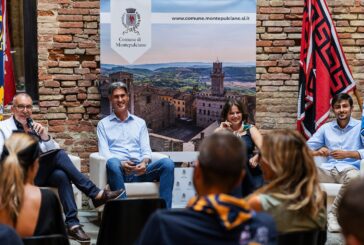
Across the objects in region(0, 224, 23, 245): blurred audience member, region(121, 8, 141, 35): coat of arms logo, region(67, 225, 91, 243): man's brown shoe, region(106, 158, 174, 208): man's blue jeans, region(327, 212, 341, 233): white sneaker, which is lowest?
region(327, 212, 341, 233): white sneaker

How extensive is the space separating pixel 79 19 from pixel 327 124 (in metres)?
2.94

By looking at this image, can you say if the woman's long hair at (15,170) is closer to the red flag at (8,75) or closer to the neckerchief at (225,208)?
the neckerchief at (225,208)

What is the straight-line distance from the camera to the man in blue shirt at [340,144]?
6426mm

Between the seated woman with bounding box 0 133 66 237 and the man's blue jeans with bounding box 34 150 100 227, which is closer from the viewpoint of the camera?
the seated woman with bounding box 0 133 66 237

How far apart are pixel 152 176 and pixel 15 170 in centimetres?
332

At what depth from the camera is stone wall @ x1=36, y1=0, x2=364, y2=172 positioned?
7.36 meters

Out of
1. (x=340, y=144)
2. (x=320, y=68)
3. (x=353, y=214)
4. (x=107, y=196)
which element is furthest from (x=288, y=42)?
(x=353, y=214)

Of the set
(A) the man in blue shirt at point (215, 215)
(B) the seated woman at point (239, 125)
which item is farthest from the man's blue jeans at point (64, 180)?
(A) the man in blue shirt at point (215, 215)

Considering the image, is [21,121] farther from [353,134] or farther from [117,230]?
[353,134]

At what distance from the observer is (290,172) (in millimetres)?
3121

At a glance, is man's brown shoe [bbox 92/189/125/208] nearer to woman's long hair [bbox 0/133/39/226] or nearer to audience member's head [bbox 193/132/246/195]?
woman's long hair [bbox 0/133/39/226]

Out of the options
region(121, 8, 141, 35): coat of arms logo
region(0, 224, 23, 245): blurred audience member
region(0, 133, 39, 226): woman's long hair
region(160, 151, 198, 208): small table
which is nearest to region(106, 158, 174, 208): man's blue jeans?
region(160, 151, 198, 208): small table

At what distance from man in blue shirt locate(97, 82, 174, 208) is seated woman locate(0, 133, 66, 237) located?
301cm

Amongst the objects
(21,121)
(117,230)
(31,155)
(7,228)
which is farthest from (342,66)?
(7,228)
